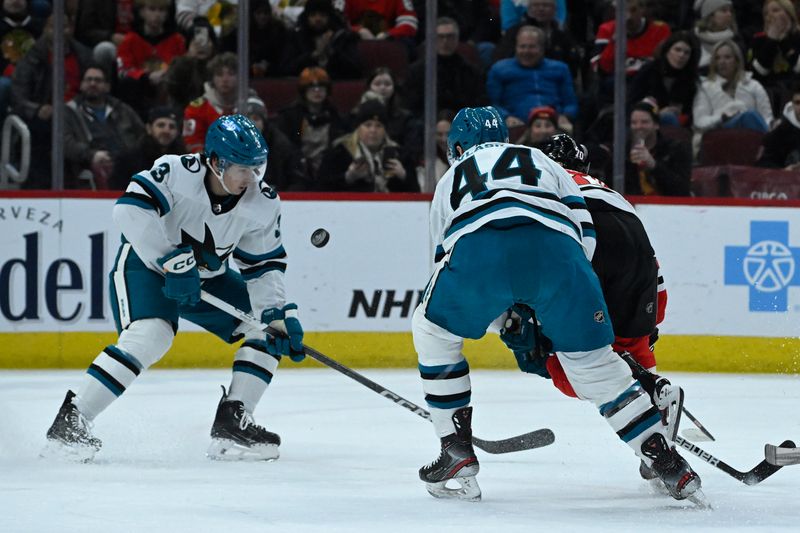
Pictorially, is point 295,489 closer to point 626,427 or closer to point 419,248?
point 626,427

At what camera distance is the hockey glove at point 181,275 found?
384 centimetres

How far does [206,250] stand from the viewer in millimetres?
4039

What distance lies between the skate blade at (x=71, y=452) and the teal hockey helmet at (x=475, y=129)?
139cm

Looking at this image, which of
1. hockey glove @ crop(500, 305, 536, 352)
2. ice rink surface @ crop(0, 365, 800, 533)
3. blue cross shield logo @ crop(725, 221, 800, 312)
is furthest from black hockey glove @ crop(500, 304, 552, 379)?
blue cross shield logo @ crop(725, 221, 800, 312)

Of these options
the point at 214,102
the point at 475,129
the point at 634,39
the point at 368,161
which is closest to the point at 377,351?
the point at 368,161

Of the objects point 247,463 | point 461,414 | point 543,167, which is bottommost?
point 247,463

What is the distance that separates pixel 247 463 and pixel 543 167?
4.42 feet

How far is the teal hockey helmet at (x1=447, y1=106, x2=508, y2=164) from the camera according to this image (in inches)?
133

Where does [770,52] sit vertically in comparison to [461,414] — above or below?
above

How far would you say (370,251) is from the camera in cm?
645

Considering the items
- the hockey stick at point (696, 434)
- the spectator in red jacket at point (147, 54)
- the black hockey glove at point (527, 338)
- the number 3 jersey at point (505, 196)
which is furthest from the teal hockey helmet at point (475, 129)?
the spectator in red jacket at point (147, 54)

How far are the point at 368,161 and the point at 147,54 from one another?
1.23m

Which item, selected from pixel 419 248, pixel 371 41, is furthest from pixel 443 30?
pixel 419 248

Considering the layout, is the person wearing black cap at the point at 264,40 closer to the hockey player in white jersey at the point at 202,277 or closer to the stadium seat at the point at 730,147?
the stadium seat at the point at 730,147
